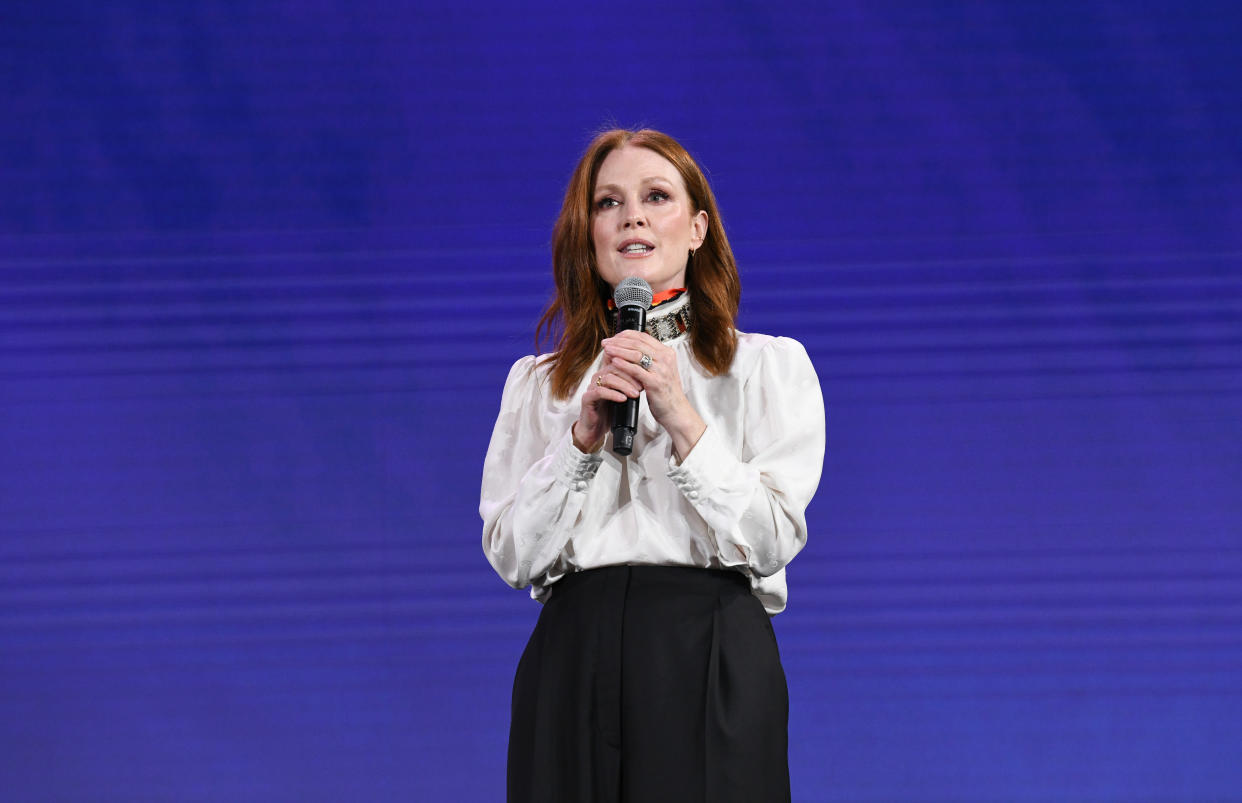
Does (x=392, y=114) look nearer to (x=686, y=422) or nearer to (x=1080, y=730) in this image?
(x=686, y=422)

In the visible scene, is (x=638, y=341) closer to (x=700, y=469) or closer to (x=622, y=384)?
(x=622, y=384)

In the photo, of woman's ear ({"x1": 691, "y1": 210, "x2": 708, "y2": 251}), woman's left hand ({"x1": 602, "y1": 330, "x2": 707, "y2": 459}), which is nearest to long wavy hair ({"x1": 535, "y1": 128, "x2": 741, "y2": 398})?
woman's ear ({"x1": 691, "y1": 210, "x2": 708, "y2": 251})

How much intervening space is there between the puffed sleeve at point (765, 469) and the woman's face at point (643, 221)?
189mm

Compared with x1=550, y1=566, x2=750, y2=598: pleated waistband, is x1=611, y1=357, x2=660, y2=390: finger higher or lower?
higher

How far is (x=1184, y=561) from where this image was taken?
2611mm

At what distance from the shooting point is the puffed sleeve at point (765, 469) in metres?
1.38

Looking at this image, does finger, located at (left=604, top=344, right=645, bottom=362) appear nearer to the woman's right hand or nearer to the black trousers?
the woman's right hand

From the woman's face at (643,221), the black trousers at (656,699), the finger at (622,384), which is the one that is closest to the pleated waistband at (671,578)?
the black trousers at (656,699)

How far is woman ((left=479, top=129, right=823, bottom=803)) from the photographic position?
1397 mm

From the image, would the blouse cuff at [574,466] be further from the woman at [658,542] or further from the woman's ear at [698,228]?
the woman's ear at [698,228]

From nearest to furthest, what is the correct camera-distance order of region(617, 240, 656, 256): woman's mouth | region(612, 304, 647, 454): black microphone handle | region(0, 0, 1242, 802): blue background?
region(612, 304, 647, 454): black microphone handle
region(617, 240, 656, 256): woman's mouth
region(0, 0, 1242, 802): blue background

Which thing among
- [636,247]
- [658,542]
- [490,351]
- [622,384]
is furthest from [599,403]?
[490,351]

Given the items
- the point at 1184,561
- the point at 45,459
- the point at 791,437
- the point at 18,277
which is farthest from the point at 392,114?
the point at 1184,561

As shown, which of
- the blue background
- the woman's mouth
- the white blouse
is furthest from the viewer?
the blue background
